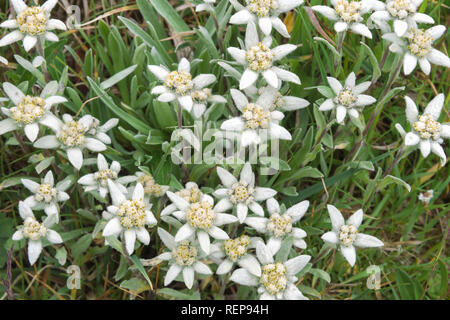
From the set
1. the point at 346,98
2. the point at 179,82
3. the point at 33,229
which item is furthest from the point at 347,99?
the point at 33,229

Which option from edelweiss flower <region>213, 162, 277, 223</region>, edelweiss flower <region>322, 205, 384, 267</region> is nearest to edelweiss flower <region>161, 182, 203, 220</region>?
edelweiss flower <region>213, 162, 277, 223</region>

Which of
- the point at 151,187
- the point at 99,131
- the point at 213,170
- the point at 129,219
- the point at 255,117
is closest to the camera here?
the point at 129,219

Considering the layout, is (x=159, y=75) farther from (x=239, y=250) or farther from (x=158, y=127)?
(x=239, y=250)

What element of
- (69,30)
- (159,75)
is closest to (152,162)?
(159,75)

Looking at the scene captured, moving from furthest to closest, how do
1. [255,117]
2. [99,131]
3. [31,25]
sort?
[99,131]
[31,25]
[255,117]

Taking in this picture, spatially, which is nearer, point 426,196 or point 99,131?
point 99,131

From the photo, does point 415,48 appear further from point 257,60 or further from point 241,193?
point 241,193
